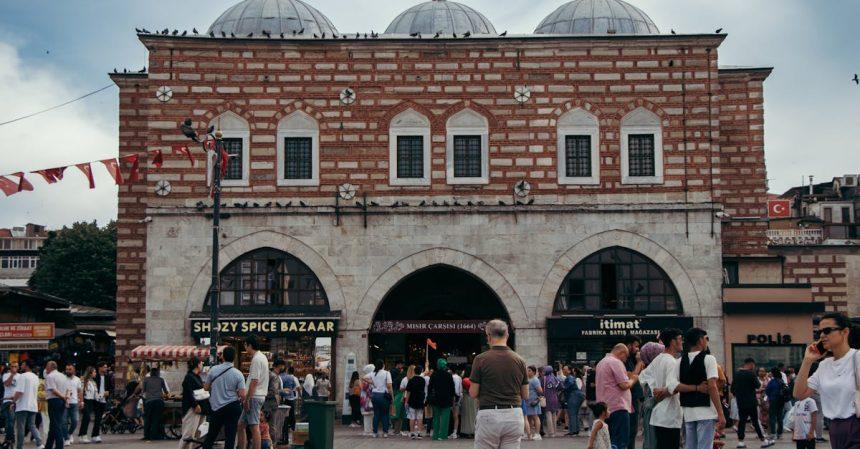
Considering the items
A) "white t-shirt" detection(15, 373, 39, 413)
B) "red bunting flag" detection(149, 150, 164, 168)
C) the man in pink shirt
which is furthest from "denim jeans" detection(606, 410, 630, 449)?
"red bunting flag" detection(149, 150, 164, 168)

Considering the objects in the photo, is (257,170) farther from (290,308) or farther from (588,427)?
(588,427)

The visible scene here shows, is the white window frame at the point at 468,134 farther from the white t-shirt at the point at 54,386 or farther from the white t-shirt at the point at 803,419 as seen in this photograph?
the white t-shirt at the point at 803,419

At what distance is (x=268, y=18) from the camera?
36031mm

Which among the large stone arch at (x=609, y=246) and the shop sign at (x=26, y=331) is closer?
the large stone arch at (x=609, y=246)

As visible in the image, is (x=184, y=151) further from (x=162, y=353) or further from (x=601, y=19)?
(x=601, y=19)

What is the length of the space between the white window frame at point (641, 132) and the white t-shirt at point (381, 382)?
28.2 ft

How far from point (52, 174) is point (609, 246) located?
1343 cm

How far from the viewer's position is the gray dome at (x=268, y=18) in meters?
35.8

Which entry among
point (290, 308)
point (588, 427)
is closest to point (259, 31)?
point (290, 308)

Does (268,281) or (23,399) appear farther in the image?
(268,281)

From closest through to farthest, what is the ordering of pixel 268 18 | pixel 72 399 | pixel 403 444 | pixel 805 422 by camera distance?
1. pixel 805 422
2. pixel 72 399
3. pixel 403 444
4. pixel 268 18

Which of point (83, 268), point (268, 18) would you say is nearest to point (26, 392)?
point (268, 18)

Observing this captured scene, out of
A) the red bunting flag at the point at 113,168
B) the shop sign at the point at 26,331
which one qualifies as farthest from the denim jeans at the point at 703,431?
the shop sign at the point at 26,331

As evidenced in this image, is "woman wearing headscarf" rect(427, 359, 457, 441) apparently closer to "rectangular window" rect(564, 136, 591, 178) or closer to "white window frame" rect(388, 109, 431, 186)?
"white window frame" rect(388, 109, 431, 186)
